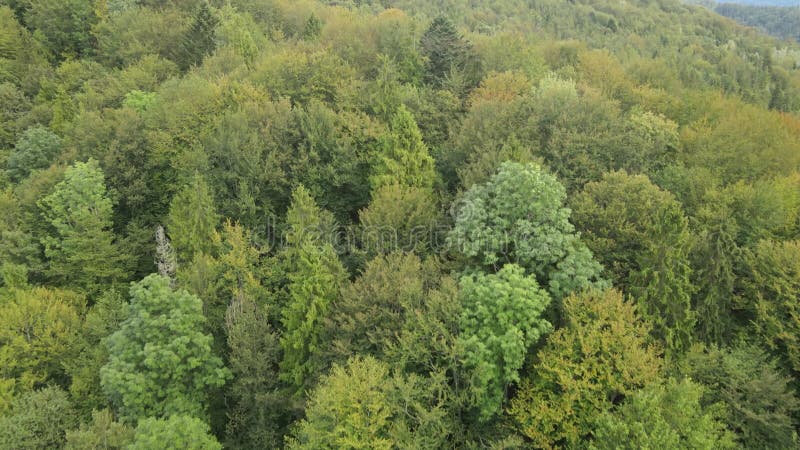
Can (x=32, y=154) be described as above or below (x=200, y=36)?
below

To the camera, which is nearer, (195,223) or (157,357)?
(157,357)

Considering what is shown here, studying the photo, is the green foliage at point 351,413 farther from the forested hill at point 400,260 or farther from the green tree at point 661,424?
the green tree at point 661,424

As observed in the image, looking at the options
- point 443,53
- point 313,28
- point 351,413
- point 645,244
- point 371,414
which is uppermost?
point 443,53

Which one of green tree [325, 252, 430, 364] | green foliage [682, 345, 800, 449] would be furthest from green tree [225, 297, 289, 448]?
green foliage [682, 345, 800, 449]

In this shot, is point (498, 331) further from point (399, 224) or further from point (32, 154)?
point (32, 154)

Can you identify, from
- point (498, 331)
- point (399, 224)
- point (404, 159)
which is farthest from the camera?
point (404, 159)

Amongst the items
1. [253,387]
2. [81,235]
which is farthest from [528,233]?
[81,235]
